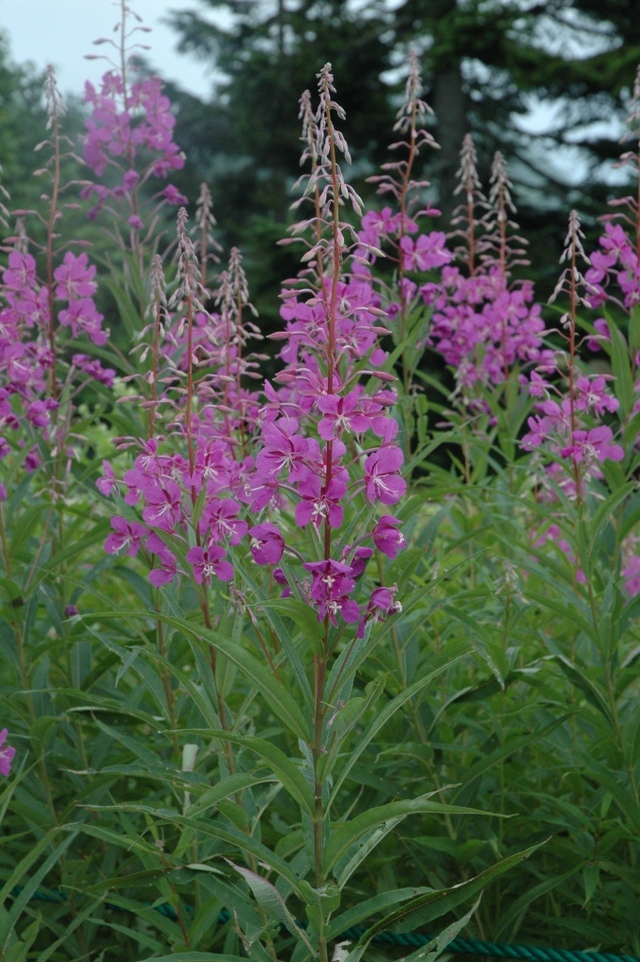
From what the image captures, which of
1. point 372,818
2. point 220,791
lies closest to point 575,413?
point 372,818

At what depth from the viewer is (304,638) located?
2.39 meters

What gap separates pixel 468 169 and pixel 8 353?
6.24 feet

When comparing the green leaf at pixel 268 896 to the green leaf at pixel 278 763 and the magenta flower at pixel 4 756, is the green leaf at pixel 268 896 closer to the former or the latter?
the green leaf at pixel 278 763

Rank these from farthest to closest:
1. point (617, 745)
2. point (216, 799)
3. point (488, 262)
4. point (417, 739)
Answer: point (488, 262)
point (417, 739)
point (617, 745)
point (216, 799)

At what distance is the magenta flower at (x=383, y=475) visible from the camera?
6.12 ft

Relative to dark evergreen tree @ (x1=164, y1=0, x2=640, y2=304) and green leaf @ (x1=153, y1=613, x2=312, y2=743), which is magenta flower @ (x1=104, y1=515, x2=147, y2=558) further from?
dark evergreen tree @ (x1=164, y1=0, x2=640, y2=304)

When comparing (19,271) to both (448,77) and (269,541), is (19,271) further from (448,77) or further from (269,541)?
(448,77)

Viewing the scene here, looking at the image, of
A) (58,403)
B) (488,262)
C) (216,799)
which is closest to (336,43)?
(488,262)

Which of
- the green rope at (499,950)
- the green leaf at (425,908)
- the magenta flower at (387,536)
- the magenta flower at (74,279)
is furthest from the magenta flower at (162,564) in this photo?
the magenta flower at (74,279)

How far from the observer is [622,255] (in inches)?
131

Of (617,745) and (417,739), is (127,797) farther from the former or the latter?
(617,745)

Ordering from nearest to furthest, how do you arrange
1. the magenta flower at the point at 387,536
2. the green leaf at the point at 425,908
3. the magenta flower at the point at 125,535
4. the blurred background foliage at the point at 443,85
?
the magenta flower at the point at 387,536 → the green leaf at the point at 425,908 → the magenta flower at the point at 125,535 → the blurred background foliage at the point at 443,85

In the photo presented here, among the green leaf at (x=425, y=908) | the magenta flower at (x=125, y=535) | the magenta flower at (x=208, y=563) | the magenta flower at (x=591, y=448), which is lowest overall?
the green leaf at (x=425, y=908)

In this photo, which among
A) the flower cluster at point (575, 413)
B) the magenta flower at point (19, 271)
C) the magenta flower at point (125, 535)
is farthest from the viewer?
the magenta flower at point (19, 271)
